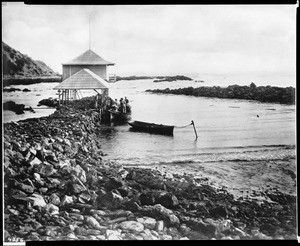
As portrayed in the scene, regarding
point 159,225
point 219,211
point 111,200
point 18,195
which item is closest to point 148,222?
point 159,225

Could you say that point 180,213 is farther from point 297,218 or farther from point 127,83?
point 127,83

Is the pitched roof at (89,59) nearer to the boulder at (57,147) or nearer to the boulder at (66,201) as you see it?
the boulder at (57,147)

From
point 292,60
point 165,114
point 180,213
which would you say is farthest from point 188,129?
point 292,60

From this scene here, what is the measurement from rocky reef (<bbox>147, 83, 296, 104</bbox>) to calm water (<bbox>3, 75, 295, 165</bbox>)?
0.13 feet

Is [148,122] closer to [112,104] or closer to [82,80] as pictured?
[112,104]

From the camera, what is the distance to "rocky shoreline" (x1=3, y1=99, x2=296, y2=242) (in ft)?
10.0

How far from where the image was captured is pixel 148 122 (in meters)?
3.36

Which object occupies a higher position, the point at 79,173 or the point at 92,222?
the point at 79,173

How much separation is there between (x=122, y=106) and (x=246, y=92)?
3.33 feet

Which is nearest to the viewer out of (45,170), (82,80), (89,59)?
(45,170)

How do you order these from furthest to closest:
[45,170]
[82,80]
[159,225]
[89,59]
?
1. [82,80]
2. [89,59]
3. [45,170]
4. [159,225]

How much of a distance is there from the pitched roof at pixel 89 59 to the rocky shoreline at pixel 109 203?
63 centimetres

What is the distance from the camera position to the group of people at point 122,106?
11.1 feet

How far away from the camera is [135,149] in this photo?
3.29 m
